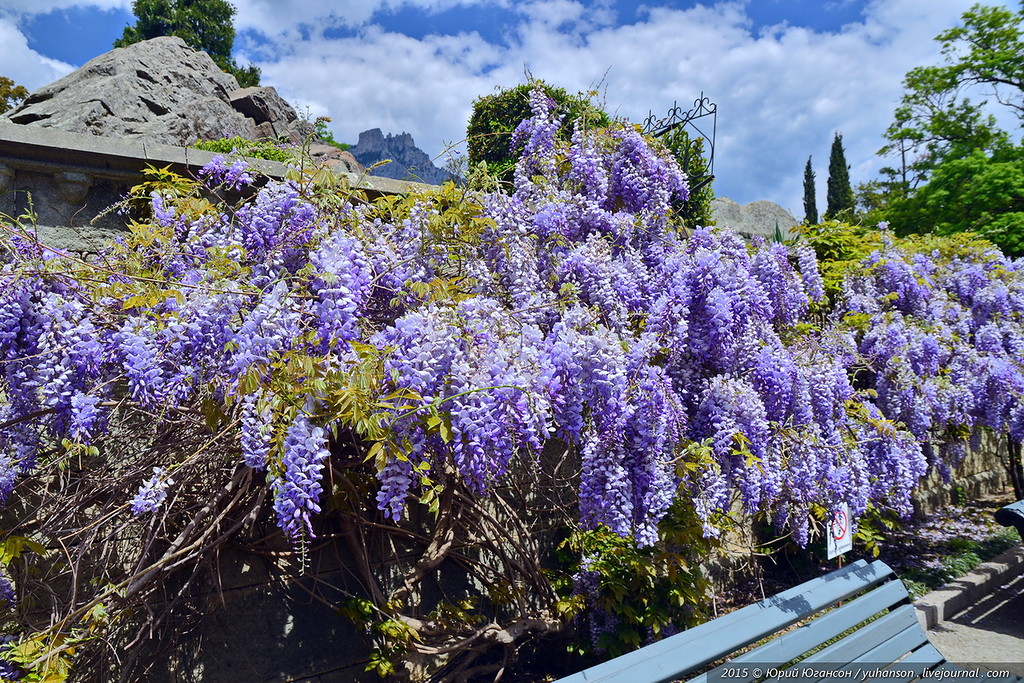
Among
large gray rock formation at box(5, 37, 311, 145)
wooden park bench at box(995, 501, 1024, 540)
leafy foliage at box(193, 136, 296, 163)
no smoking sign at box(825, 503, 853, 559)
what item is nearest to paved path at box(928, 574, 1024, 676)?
wooden park bench at box(995, 501, 1024, 540)

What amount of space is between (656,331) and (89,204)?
123 inches

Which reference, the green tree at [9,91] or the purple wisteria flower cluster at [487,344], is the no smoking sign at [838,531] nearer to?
the purple wisteria flower cluster at [487,344]

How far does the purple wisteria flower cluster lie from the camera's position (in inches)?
84.4

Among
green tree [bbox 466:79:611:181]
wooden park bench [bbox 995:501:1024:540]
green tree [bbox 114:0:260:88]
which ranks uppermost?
green tree [bbox 114:0:260:88]

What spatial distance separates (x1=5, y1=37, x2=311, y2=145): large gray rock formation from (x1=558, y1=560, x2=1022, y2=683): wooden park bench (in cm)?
494

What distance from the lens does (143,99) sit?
7.15 m

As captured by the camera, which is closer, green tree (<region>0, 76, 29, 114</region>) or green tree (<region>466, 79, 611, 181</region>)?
green tree (<region>466, 79, 611, 181</region>)

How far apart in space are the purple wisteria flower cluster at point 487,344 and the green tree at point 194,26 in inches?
1014

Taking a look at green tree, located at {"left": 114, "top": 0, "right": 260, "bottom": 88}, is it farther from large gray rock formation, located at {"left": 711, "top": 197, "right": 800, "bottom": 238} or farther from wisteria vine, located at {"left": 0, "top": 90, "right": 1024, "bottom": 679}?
wisteria vine, located at {"left": 0, "top": 90, "right": 1024, "bottom": 679}

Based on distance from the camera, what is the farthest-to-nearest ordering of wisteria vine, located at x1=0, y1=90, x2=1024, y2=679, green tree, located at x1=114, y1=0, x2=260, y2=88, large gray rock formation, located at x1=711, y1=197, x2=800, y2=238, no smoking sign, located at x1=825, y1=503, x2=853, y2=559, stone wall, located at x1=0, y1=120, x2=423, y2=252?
green tree, located at x1=114, y1=0, x2=260, y2=88 → large gray rock formation, located at x1=711, y1=197, x2=800, y2=238 → no smoking sign, located at x1=825, y1=503, x2=853, y2=559 → stone wall, located at x1=0, y1=120, x2=423, y2=252 → wisteria vine, located at x1=0, y1=90, x2=1024, y2=679

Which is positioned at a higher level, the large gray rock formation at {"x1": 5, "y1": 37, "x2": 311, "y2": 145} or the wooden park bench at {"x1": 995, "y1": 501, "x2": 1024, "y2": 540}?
the large gray rock formation at {"x1": 5, "y1": 37, "x2": 311, "y2": 145}

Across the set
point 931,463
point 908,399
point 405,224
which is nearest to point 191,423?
point 405,224

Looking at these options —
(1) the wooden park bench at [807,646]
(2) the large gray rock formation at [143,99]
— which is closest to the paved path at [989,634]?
→ (1) the wooden park bench at [807,646]

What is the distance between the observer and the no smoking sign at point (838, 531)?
381 cm
